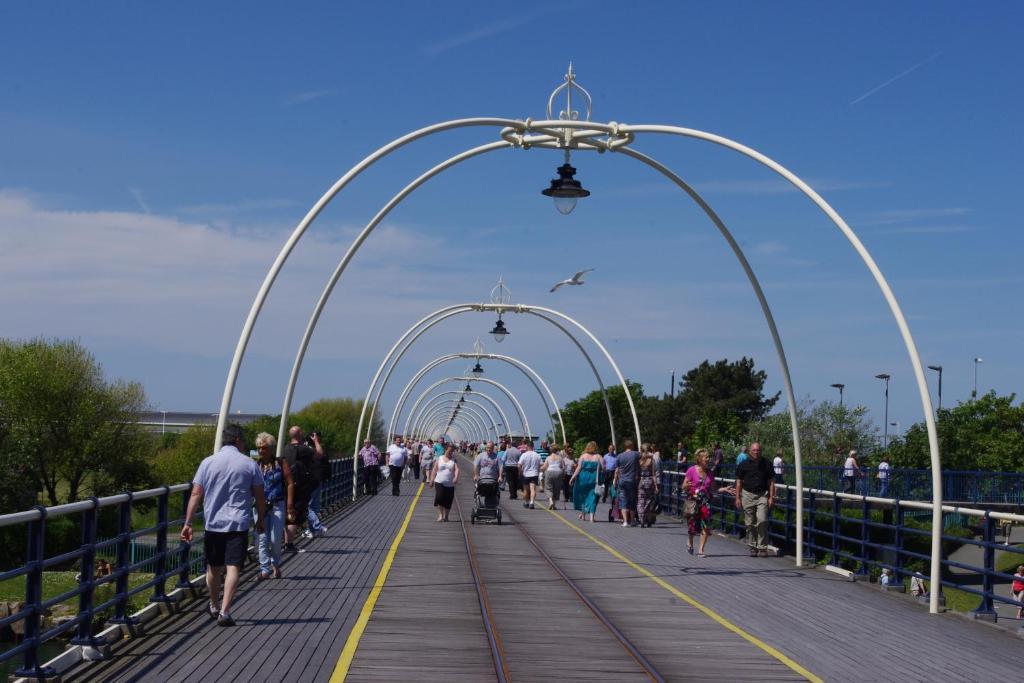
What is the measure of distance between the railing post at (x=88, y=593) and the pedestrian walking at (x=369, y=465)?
2743cm

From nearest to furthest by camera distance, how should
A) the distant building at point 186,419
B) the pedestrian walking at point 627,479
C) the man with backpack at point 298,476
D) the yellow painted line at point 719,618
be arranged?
the yellow painted line at point 719,618
the man with backpack at point 298,476
the pedestrian walking at point 627,479
the distant building at point 186,419

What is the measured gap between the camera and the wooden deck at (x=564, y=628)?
9430 millimetres

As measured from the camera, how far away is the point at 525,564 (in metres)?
18.1

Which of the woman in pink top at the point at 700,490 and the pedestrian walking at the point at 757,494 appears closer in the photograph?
the woman in pink top at the point at 700,490

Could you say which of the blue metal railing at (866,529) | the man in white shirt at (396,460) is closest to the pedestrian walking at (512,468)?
the man in white shirt at (396,460)

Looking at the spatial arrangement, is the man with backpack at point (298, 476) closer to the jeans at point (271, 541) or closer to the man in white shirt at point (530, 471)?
the jeans at point (271, 541)

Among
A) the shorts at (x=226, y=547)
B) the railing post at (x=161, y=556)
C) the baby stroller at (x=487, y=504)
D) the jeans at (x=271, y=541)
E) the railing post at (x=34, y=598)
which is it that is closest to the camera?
the railing post at (x=34, y=598)

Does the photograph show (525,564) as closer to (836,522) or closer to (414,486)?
(836,522)

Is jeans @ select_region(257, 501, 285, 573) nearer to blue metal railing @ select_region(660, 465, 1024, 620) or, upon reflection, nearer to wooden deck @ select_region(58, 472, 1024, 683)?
wooden deck @ select_region(58, 472, 1024, 683)

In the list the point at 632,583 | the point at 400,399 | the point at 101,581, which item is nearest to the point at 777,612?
the point at 632,583

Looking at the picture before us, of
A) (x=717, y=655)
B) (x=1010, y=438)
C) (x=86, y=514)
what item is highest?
(x=1010, y=438)

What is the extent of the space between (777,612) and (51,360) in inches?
2833

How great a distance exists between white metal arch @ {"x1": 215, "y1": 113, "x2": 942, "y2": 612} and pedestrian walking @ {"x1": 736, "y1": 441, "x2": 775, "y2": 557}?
15.9ft

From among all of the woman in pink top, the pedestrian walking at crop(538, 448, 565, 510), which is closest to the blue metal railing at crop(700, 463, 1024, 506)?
the pedestrian walking at crop(538, 448, 565, 510)
